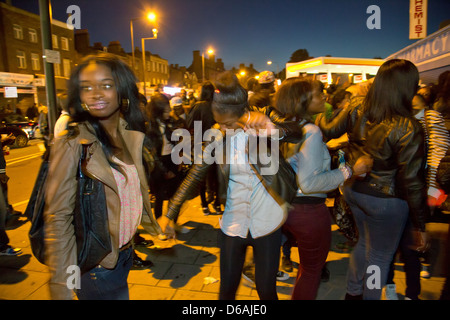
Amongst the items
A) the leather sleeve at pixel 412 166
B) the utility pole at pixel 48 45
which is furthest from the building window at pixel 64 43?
the leather sleeve at pixel 412 166

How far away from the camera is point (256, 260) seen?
2.08m

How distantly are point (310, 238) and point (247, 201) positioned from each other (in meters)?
0.59

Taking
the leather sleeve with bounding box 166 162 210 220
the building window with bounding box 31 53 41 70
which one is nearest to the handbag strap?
the leather sleeve with bounding box 166 162 210 220

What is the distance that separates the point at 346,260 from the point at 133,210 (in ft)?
9.49

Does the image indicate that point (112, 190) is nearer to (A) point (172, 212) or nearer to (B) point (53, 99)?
(A) point (172, 212)

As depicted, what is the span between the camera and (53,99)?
6434 mm

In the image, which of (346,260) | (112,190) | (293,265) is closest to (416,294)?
(346,260)

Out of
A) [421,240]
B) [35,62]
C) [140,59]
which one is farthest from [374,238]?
[140,59]

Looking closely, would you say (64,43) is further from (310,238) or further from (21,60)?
(310,238)

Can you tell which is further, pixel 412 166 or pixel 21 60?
pixel 21 60

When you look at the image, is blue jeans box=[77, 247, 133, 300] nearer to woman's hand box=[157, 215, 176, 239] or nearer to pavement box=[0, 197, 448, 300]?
woman's hand box=[157, 215, 176, 239]

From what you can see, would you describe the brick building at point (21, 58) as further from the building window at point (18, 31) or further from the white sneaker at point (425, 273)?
the white sneaker at point (425, 273)

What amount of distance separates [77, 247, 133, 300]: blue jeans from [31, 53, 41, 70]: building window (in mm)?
31948

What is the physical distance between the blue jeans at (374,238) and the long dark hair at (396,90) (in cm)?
64
